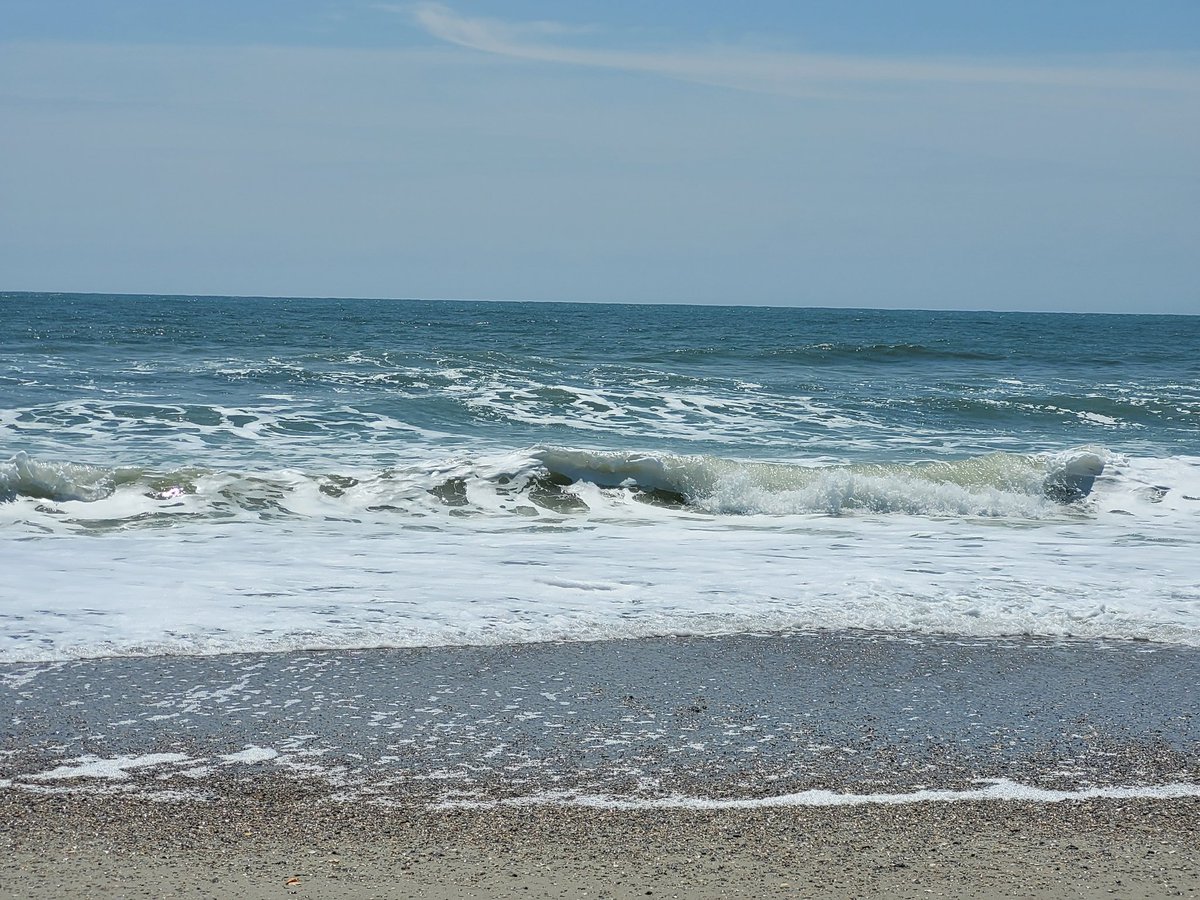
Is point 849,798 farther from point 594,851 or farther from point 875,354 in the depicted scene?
point 875,354

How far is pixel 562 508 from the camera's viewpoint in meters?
9.59

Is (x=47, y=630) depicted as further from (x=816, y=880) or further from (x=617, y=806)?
(x=816, y=880)

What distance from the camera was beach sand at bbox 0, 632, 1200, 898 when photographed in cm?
303

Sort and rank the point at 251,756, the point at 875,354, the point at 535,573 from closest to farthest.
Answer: the point at 251,756 < the point at 535,573 < the point at 875,354

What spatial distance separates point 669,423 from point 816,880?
1215 cm

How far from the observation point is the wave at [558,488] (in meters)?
9.12

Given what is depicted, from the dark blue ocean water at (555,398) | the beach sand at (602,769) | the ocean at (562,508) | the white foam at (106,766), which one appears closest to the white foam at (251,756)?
the beach sand at (602,769)

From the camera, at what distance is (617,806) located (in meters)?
3.51

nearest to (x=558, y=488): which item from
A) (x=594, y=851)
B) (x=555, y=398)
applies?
(x=555, y=398)

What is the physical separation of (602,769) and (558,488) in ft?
20.9

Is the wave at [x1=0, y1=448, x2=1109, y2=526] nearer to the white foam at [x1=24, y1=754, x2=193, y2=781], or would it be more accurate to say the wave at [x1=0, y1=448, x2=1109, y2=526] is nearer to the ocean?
the ocean

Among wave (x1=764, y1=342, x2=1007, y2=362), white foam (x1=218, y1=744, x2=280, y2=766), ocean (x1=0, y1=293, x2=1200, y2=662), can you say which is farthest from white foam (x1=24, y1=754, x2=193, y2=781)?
wave (x1=764, y1=342, x2=1007, y2=362)

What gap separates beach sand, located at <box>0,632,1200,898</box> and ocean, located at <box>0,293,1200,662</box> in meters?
0.54

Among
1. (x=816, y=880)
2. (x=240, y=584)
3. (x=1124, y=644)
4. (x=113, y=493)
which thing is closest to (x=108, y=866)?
(x=816, y=880)
